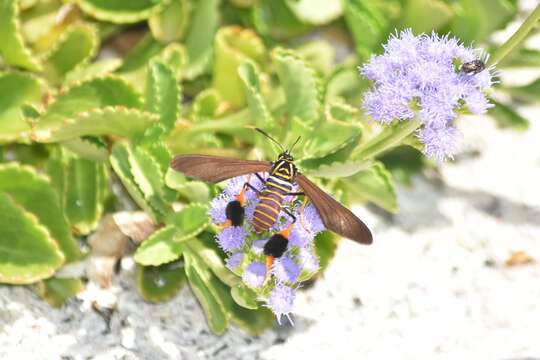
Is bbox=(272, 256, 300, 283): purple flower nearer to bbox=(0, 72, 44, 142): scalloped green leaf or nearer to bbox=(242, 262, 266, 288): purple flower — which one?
bbox=(242, 262, 266, 288): purple flower

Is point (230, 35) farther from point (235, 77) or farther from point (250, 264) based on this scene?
point (250, 264)

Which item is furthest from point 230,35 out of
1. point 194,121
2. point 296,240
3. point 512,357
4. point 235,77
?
point 512,357

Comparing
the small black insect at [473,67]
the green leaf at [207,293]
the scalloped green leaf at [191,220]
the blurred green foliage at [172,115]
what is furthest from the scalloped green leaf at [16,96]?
the small black insect at [473,67]

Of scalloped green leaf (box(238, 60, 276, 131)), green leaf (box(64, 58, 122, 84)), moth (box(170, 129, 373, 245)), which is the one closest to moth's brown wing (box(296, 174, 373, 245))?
moth (box(170, 129, 373, 245))

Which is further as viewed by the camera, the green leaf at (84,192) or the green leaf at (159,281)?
the green leaf at (84,192)

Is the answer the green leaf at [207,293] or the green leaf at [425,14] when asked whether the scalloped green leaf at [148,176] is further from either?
the green leaf at [425,14]

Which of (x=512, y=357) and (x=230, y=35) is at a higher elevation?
(x=230, y=35)
